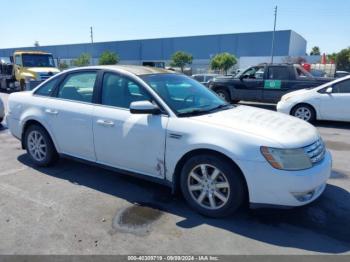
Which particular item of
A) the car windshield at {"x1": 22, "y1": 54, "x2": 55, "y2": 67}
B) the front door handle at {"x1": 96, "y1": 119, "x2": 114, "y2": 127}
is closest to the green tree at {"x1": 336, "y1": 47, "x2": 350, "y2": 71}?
the car windshield at {"x1": 22, "y1": 54, "x2": 55, "y2": 67}

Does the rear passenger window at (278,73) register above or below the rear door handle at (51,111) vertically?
above

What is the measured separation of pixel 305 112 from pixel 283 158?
6485 mm

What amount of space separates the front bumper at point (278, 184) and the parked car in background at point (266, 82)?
8336mm

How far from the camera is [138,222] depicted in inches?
137

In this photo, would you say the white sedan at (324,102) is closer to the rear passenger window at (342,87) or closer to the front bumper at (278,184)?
the rear passenger window at (342,87)

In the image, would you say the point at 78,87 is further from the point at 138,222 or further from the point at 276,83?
the point at 276,83

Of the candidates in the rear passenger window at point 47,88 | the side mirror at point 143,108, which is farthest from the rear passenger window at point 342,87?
the rear passenger window at point 47,88

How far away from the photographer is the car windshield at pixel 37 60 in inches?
710

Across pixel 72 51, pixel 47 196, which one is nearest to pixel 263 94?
pixel 47 196

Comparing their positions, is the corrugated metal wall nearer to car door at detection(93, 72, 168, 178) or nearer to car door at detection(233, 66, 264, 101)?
car door at detection(233, 66, 264, 101)

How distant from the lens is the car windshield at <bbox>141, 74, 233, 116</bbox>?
12.8 ft

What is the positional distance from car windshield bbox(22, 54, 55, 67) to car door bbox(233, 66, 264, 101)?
11.8m

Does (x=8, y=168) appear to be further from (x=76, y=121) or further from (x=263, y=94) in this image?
(x=263, y=94)

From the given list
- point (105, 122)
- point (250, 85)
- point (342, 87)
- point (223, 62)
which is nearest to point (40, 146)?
point (105, 122)
